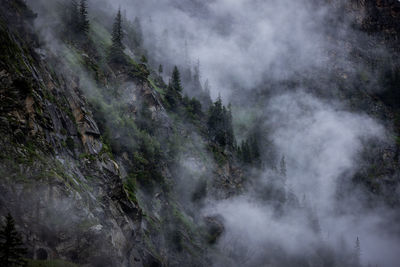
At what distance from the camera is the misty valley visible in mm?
25297

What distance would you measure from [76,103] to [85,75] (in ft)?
31.0

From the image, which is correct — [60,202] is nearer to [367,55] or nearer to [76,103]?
[76,103]

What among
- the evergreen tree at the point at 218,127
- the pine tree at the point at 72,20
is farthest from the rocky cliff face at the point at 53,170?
the evergreen tree at the point at 218,127

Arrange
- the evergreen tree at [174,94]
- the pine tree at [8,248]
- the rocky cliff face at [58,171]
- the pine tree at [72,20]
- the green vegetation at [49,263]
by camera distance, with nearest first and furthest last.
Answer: the pine tree at [8,248] → the green vegetation at [49,263] → the rocky cliff face at [58,171] → the pine tree at [72,20] → the evergreen tree at [174,94]

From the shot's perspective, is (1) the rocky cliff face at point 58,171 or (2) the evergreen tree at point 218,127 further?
(2) the evergreen tree at point 218,127

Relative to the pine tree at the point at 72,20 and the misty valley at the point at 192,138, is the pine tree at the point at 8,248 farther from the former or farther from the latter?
the pine tree at the point at 72,20

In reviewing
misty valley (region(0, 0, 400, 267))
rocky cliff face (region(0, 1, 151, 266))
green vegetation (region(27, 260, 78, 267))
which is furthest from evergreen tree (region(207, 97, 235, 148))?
Result: green vegetation (region(27, 260, 78, 267))

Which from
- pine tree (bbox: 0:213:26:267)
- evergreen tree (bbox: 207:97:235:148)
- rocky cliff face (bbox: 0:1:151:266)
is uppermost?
evergreen tree (bbox: 207:97:235:148)

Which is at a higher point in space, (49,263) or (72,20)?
(72,20)

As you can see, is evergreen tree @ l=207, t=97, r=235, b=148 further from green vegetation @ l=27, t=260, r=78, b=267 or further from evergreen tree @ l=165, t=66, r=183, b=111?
green vegetation @ l=27, t=260, r=78, b=267

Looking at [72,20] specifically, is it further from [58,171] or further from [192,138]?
[192,138]

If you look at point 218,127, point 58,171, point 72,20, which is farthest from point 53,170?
point 218,127

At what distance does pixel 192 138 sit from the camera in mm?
74500

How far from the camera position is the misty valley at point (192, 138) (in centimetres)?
2530
